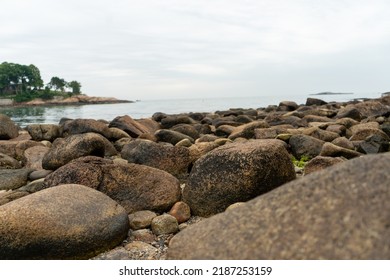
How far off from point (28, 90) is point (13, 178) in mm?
104663

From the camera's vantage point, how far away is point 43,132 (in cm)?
1198

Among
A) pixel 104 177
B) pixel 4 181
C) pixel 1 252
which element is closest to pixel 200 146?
pixel 104 177

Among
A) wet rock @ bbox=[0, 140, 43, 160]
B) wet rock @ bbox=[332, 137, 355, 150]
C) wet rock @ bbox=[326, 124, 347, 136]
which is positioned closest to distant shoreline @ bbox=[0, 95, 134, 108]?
wet rock @ bbox=[0, 140, 43, 160]

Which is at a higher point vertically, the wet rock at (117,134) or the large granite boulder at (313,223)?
the large granite boulder at (313,223)

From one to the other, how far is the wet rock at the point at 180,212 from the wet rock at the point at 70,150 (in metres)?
3.28

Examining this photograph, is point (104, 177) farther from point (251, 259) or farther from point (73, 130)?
point (73, 130)

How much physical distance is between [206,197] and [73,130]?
304 inches

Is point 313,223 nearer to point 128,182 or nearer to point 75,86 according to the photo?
point 128,182

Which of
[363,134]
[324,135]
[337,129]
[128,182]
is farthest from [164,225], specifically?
[337,129]

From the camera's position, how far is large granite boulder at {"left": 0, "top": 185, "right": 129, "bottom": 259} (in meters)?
3.50

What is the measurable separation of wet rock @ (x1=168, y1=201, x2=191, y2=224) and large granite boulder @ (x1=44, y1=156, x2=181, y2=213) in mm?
166

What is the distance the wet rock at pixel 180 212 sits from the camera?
184 inches

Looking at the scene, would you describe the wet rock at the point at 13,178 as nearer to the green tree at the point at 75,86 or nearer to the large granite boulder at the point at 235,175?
the large granite boulder at the point at 235,175

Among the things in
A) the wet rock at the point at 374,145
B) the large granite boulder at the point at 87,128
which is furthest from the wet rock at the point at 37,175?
the wet rock at the point at 374,145
